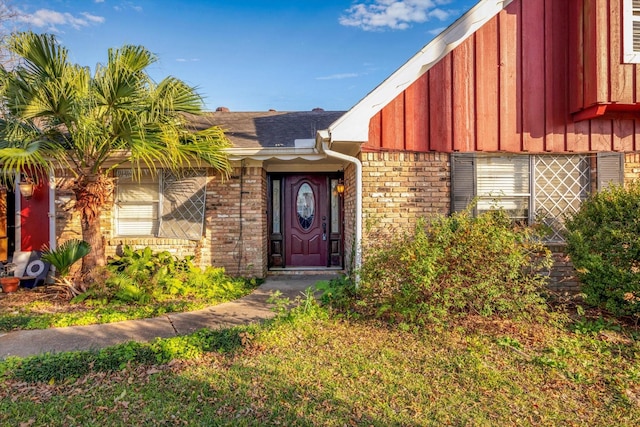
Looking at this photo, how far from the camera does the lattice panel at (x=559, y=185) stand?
593 centimetres

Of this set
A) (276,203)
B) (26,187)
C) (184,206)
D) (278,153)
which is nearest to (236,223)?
(184,206)

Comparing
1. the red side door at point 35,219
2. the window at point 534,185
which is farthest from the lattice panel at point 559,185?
the red side door at point 35,219

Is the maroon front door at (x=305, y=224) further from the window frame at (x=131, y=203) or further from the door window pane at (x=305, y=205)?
the window frame at (x=131, y=203)

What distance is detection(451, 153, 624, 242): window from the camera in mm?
5930

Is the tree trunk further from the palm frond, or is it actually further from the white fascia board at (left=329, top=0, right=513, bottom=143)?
the white fascia board at (left=329, top=0, right=513, bottom=143)

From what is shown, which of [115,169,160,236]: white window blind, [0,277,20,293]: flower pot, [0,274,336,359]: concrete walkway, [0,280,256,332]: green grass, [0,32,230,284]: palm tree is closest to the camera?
[0,274,336,359]: concrete walkway

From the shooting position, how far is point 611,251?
4621 millimetres

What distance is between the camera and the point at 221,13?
11.7 m

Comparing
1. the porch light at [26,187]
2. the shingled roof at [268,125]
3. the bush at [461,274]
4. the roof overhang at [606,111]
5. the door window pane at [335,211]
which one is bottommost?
the bush at [461,274]

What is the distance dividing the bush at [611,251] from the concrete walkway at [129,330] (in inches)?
166

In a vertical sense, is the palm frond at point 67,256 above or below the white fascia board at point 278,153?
below

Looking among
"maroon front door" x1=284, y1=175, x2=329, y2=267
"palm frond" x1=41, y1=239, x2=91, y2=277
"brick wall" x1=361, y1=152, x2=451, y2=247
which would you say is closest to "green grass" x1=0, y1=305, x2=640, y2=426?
"brick wall" x1=361, y1=152, x2=451, y2=247

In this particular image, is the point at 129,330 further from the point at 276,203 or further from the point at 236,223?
the point at 276,203

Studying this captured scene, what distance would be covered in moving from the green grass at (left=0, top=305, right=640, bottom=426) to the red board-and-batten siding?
2.88m
